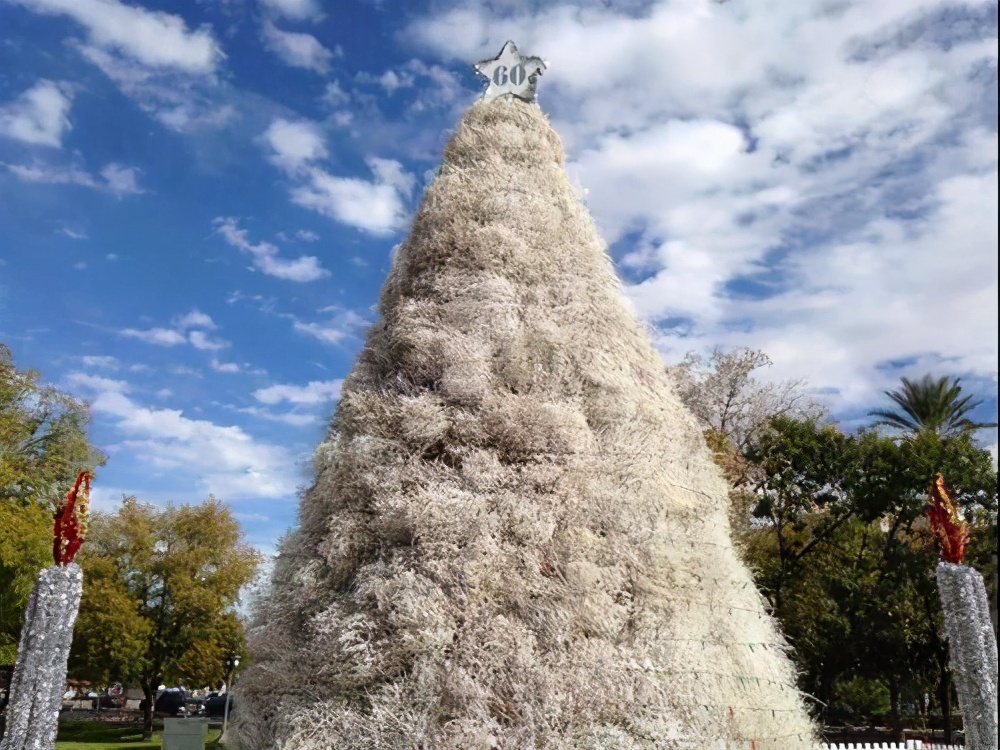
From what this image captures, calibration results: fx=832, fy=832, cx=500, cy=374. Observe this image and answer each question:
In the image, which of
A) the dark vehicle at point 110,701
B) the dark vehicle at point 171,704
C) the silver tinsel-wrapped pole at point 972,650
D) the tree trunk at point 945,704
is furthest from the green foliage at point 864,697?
the dark vehicle at point 110,701

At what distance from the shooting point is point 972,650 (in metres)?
7.82

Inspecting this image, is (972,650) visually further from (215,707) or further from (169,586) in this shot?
(215,707)

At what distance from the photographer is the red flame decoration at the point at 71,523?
7.45 metres

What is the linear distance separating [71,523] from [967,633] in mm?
8332

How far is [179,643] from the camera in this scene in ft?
76.3

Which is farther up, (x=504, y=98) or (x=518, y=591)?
(x=504, y=98)

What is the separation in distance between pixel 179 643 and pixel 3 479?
7299mm

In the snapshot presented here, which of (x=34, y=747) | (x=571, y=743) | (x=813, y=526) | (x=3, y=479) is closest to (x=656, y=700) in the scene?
(x=571, y=743)

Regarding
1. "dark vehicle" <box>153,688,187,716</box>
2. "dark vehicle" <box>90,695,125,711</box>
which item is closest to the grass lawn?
"dark vehicle" <box>153,688,187,716</box>

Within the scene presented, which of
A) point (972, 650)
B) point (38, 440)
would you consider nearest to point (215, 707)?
point (38, 440)

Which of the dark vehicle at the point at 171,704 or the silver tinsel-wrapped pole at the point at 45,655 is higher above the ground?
the silver tinsel-wrapped pole at the point at 45,655

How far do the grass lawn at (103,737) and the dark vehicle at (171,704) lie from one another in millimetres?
5085

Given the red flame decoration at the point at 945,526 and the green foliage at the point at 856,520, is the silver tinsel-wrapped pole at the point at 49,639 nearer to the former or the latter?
the red flame decoration at the point at 945,526

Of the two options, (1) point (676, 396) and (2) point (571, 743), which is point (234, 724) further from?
(1) point (676, 396)
